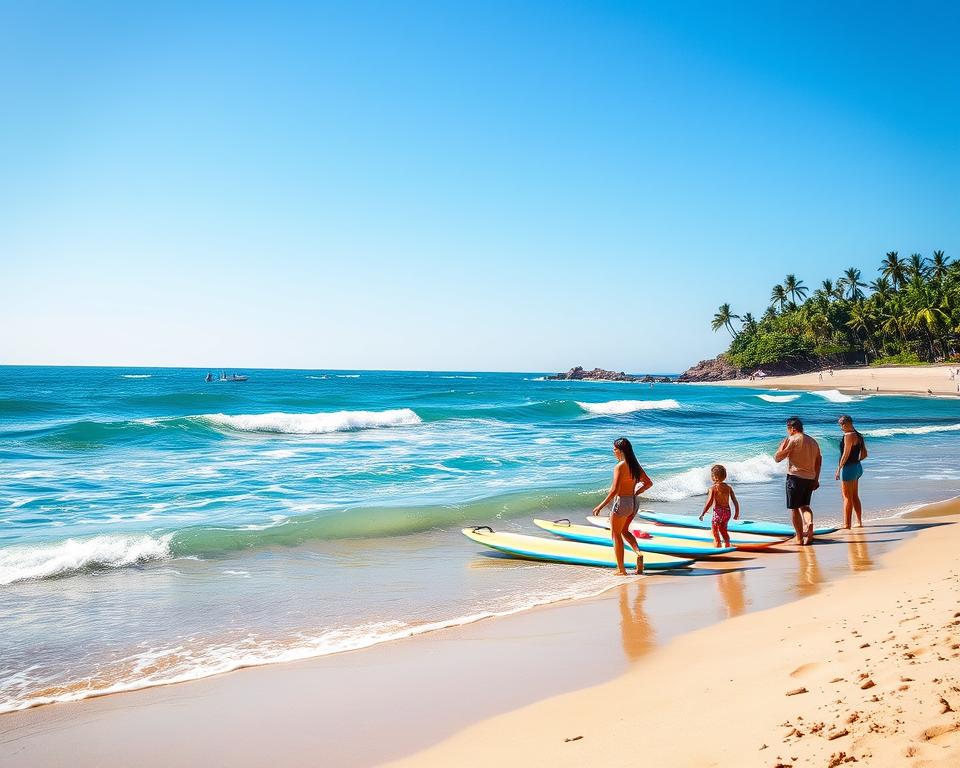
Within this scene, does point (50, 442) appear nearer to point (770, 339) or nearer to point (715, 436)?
point (715, 436)

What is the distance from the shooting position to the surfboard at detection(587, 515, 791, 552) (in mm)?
9727

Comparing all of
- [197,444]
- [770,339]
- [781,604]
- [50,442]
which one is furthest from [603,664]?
[770,339]

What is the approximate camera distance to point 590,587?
7875 millimetres

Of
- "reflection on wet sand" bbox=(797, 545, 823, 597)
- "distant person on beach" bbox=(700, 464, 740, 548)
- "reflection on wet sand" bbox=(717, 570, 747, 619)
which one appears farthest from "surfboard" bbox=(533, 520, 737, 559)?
"reflection on wet sand" bbox=(797, 545, 823, 597)

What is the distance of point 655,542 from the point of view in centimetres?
970

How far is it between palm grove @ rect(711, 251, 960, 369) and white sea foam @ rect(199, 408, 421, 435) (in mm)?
61655

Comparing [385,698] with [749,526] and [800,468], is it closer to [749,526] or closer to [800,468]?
[800,468]

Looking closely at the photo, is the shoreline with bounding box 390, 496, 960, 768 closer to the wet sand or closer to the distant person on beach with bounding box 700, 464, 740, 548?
the wet sand

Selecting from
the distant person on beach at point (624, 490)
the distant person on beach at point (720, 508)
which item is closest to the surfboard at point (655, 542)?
the distant person on beach at point (720, 508)

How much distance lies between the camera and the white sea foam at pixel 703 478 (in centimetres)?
Answer: 1468

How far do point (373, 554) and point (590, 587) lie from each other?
3.26 m

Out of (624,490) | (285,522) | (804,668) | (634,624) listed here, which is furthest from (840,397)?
(804,668)

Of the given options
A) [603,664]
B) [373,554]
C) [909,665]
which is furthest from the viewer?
[373,554]

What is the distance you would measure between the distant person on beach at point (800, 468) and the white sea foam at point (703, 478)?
4570mm
